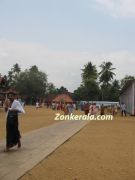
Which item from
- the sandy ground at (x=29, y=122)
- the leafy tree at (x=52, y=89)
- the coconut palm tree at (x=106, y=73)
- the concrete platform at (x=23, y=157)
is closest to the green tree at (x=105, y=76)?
the coconut palm tree at (x=106, y=73)

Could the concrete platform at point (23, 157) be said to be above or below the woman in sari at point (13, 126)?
below

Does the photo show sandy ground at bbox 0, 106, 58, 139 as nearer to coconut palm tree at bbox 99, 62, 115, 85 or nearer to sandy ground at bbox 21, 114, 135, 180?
sandy ground at bbox 21, 114, 135, 180

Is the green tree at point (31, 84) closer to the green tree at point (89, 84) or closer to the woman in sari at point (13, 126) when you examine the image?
the green tree at point (89, 84)

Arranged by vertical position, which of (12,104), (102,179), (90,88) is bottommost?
(102,179)

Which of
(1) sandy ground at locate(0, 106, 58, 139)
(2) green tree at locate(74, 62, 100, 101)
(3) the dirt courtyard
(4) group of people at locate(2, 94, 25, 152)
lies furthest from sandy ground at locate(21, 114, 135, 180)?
(2) green tree at locate(74, 62, 100, 101)

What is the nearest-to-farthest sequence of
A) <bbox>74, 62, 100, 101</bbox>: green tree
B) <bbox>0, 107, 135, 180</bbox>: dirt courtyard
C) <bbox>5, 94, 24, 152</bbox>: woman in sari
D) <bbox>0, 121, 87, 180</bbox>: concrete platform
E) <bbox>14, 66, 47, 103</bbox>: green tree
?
1. <bbox>0, 107, 135, 180</bbox>: dirt courtyard
2. <bbox>0, 121, 87, 180</bbox>: concrete platform
3. <bbox>5, 94, 24, 152</bbox>: woman in sari
4. <bbox>74, 62, 100, 101</bbox>: green tree
5. <bbox>14, 66, 47, 103</bbox>: green tree

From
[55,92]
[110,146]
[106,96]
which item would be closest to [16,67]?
[55,92]

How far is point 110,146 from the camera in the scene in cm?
1419

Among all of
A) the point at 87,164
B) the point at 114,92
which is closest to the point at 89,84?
the point at 114,92

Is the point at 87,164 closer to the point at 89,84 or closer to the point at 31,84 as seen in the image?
the point at 89,84

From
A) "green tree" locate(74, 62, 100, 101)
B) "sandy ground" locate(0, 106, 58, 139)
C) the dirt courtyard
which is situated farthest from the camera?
"green tree" locate(74, 62, 100, 101)

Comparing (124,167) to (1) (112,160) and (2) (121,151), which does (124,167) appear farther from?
(2) (121,151)

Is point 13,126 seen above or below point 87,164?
above

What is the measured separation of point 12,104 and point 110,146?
340 cm
